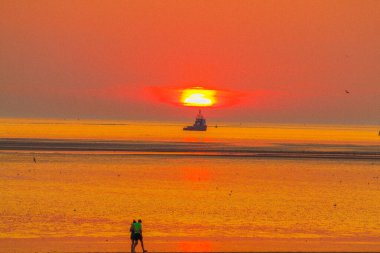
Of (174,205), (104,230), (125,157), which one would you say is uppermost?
(125,157)

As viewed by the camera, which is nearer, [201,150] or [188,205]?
[188,205]

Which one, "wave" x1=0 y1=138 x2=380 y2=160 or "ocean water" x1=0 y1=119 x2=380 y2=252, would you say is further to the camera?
"wave" x1=0 y1=138 x2=380 y2=160

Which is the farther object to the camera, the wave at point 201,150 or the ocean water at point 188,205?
the wave at point 201,150

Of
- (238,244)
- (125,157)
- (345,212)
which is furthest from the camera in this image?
(125,157)

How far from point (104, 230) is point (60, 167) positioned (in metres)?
48.2

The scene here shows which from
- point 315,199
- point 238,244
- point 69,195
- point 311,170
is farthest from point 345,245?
point 311,170

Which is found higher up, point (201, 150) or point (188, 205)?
point (201, 150)

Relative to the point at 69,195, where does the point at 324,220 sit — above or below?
below

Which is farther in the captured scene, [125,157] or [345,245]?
[125,157]

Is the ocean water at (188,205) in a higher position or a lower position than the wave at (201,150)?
lower

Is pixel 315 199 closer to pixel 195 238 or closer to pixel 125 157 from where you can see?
pixel 195 238

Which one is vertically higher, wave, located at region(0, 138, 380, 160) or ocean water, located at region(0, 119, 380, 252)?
wave, located at region(0, 138, 380, 160)

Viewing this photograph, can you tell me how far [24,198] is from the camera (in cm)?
5397

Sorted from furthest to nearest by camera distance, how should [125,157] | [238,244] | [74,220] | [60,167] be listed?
1. [125,157]
2. [60,167]
3. [74,220]
4. [238,244]
